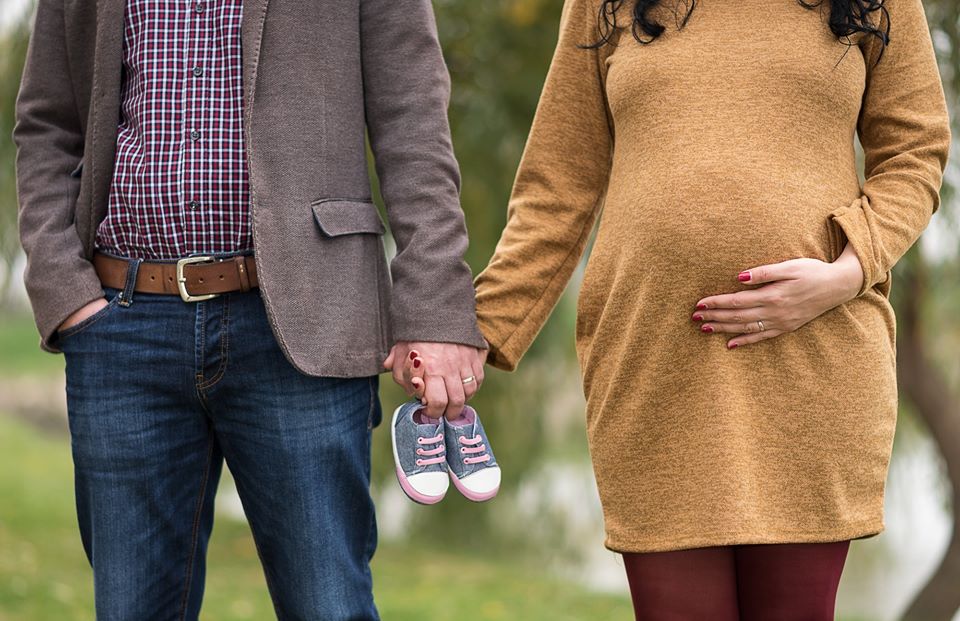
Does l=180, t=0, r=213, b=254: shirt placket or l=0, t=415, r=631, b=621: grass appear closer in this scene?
l=180, t=0, r=213, b=254: shirt placket

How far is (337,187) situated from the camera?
1.82 m

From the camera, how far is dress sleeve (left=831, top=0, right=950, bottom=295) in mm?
1723

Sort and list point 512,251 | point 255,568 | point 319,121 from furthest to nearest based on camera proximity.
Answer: point 255,568
point 512,251
point 319,121

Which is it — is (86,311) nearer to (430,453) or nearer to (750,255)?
(430,453)

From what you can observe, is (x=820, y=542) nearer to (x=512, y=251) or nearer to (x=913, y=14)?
(x=512, y=251)

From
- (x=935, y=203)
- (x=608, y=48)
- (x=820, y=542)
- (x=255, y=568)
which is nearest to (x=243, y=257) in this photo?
(x=608, y=48)

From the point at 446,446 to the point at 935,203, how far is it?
0.87m

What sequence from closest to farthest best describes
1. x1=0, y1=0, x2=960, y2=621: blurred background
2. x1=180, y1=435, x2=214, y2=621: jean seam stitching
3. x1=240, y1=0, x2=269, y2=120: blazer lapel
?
x1=240, y1=0, x2=269, y2=120: blazer lapel < x1=180, y1=435, x2=214, y2=621: jean seam stitching < x1=0, y1=0, x2=960, y2=621: blurred background

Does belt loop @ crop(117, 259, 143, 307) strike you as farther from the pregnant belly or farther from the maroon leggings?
the maroon leggings

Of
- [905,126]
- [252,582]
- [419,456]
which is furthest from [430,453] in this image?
[252,582]

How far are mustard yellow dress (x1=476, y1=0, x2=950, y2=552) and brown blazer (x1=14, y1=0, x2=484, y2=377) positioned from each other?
0.28 meters

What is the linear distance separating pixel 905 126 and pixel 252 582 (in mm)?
4282

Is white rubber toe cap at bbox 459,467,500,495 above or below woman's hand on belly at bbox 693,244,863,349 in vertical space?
below

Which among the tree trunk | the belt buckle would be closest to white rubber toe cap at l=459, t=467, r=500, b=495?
the belt buckle
